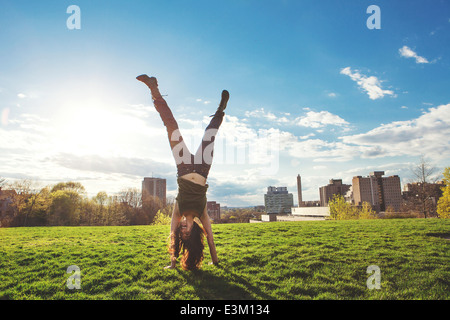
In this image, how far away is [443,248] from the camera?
691 cm

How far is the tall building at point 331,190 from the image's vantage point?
144m

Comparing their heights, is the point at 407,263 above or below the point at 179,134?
below

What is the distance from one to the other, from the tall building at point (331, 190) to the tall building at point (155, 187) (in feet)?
357

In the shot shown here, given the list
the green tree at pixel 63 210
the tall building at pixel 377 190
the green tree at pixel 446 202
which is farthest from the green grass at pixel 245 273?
the tall building at pixel 377 190

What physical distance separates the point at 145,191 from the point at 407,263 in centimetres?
6009

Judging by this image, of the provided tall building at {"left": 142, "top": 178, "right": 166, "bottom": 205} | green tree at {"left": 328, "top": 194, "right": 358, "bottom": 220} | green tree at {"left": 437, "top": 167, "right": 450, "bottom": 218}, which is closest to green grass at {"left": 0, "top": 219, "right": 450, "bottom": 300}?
green tree at {"left": 437, "top": 167, "right": 450, "bottom": 218}

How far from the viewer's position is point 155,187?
6291cm

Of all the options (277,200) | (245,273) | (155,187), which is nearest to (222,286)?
(245,273)

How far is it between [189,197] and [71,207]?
44523 mm

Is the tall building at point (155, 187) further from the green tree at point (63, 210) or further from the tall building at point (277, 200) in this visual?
the tall building at point (277, 200)

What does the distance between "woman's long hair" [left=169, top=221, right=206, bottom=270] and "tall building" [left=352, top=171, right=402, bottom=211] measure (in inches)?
5185

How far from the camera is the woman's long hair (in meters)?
5.30
